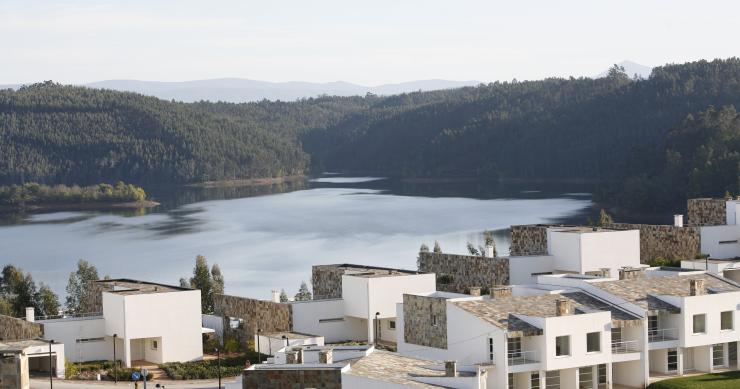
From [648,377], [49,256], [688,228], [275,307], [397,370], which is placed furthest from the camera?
[49,256]

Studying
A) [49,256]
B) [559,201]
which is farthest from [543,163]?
[49,256]

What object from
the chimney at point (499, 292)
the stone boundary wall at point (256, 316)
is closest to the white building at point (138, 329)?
the stone boundary wall at point (256, 316)

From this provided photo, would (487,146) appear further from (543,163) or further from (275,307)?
(275,307)

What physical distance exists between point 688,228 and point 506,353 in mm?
12694

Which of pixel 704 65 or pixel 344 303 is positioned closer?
pixel 344 303

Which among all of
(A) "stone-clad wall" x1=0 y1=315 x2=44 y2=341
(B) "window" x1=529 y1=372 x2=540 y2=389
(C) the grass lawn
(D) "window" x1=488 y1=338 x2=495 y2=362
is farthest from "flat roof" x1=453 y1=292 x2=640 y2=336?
(A) "stone-clad wall" x1=0 y1=315 x2=44 y2=341

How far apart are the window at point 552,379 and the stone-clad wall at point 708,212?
13338 millimetres

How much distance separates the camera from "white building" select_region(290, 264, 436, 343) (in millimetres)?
27594

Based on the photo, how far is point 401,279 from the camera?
2783cm

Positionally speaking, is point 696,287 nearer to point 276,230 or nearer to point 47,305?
point 47,305

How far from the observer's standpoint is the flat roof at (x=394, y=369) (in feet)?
58.8

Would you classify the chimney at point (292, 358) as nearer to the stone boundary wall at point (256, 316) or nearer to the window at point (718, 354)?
the stone boundary wall at point (256, 316)

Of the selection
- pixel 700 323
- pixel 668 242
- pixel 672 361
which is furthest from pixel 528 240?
pixel 700 323

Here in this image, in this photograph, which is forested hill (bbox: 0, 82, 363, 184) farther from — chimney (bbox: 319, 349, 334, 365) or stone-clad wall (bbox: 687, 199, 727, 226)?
chimney (bbox: 319, 349, 334, 365)
